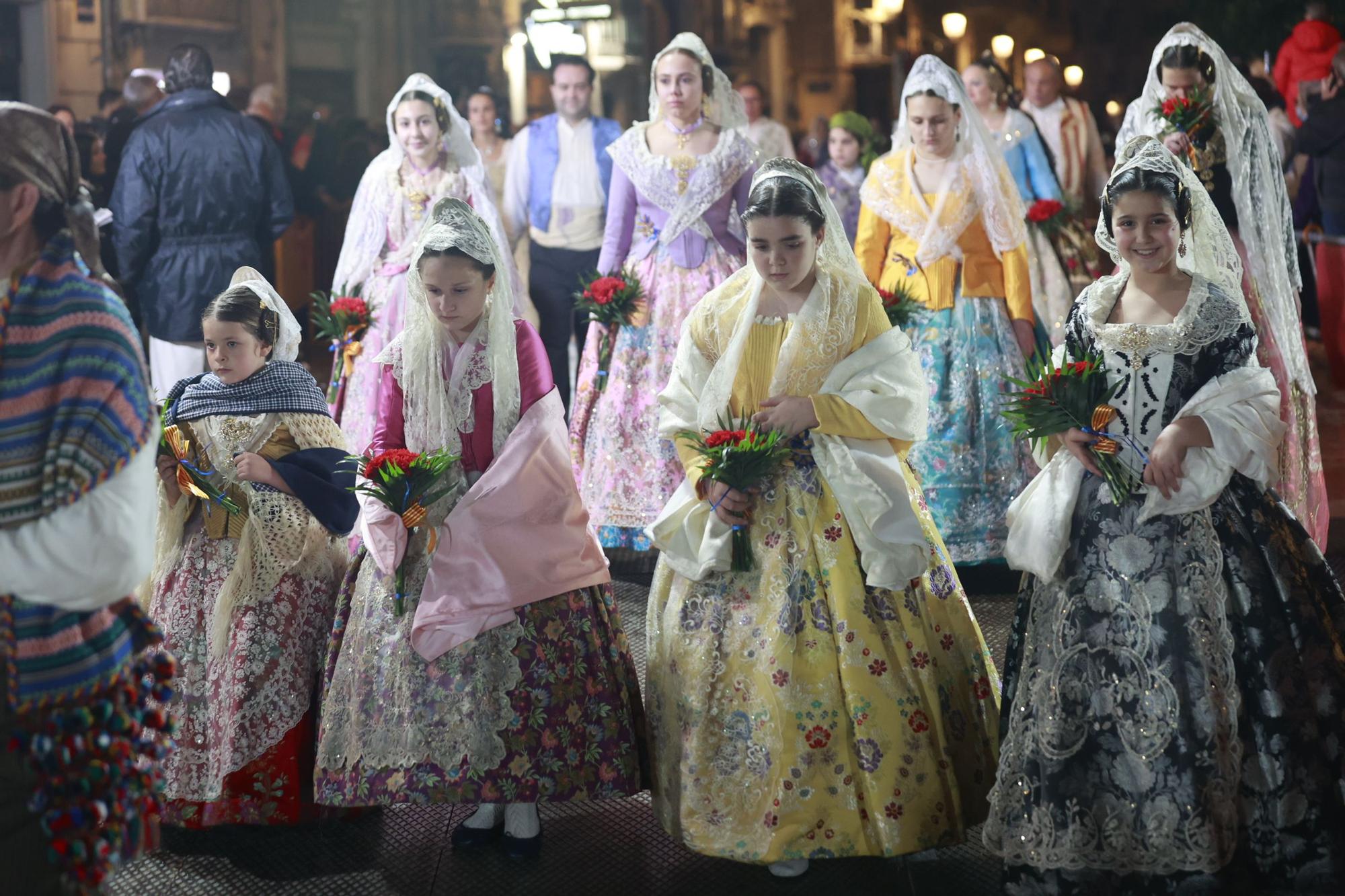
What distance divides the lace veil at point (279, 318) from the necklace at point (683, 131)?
2585 mm

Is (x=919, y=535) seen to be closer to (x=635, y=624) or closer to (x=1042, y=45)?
(x=635, y=624)

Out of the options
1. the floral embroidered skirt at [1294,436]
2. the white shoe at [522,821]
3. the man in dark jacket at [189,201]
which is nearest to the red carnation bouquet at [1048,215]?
the floral embroidered skirt at [1294,436]

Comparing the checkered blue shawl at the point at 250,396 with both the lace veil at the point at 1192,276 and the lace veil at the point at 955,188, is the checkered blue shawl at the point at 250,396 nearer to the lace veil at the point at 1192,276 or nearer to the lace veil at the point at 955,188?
the lace veil at the point at 1192,276

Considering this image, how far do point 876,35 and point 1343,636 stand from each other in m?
11.6

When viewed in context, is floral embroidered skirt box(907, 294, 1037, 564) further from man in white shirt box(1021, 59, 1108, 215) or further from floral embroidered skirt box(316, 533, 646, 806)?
man in white shirt box(1021, 59, 1108, 215)

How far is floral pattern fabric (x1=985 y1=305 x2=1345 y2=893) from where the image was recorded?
3182 millimetres

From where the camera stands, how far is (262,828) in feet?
13.1

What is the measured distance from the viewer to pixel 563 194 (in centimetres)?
813

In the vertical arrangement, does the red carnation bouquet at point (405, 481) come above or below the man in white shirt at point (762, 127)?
below

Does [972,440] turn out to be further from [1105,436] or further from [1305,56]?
[1305,56]

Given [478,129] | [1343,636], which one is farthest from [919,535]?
[478,129]

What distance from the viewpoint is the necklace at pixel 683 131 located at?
6.38 metres

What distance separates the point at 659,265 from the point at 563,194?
79.1 inches

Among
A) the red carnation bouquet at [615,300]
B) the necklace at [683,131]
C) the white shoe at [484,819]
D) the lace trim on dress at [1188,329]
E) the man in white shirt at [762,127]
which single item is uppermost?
the man in white shirt at [762,127]
